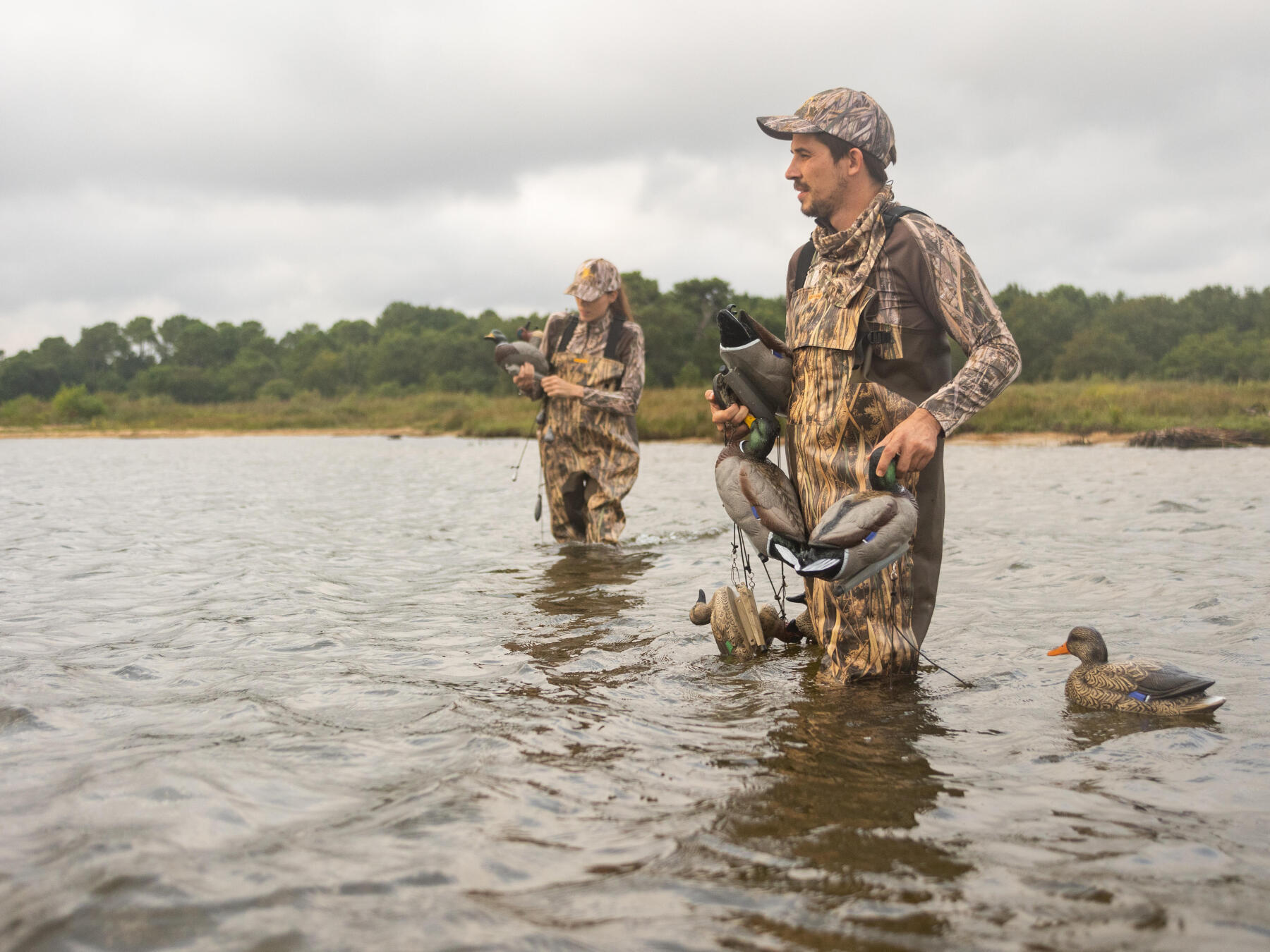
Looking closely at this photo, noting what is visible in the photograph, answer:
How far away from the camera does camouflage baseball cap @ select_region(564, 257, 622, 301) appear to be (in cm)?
884

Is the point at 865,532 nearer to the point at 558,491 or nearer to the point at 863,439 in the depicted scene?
the point at 863,439

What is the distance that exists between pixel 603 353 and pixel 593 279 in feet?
2.32

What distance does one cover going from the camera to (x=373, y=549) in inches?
421

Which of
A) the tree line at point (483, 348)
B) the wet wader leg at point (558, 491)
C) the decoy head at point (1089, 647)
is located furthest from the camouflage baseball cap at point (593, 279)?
the tree line at point (483, 348)

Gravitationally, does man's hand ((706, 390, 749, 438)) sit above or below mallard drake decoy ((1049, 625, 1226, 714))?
above

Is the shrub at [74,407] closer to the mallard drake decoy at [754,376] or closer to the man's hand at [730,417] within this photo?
the man's hand at [730,417]

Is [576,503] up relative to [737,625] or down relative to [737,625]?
up

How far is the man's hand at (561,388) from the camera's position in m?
8.90

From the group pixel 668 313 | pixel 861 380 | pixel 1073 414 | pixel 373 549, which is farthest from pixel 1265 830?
pixel 668 313

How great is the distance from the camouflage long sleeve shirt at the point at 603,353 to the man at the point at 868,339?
4.48 metres

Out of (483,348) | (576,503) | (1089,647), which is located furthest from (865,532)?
(483,348)

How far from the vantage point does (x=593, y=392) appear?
8.95 metres

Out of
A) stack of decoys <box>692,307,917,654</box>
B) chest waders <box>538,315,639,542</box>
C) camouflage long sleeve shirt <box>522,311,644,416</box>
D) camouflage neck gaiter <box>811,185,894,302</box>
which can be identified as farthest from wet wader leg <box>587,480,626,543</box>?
camouflage neck gaiter <box>811,185,894,302</box>

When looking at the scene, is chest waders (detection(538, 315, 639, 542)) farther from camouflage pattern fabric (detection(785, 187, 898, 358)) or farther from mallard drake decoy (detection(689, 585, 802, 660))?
camouflage pattern fabric (detection(785, 187, 898, 358))
